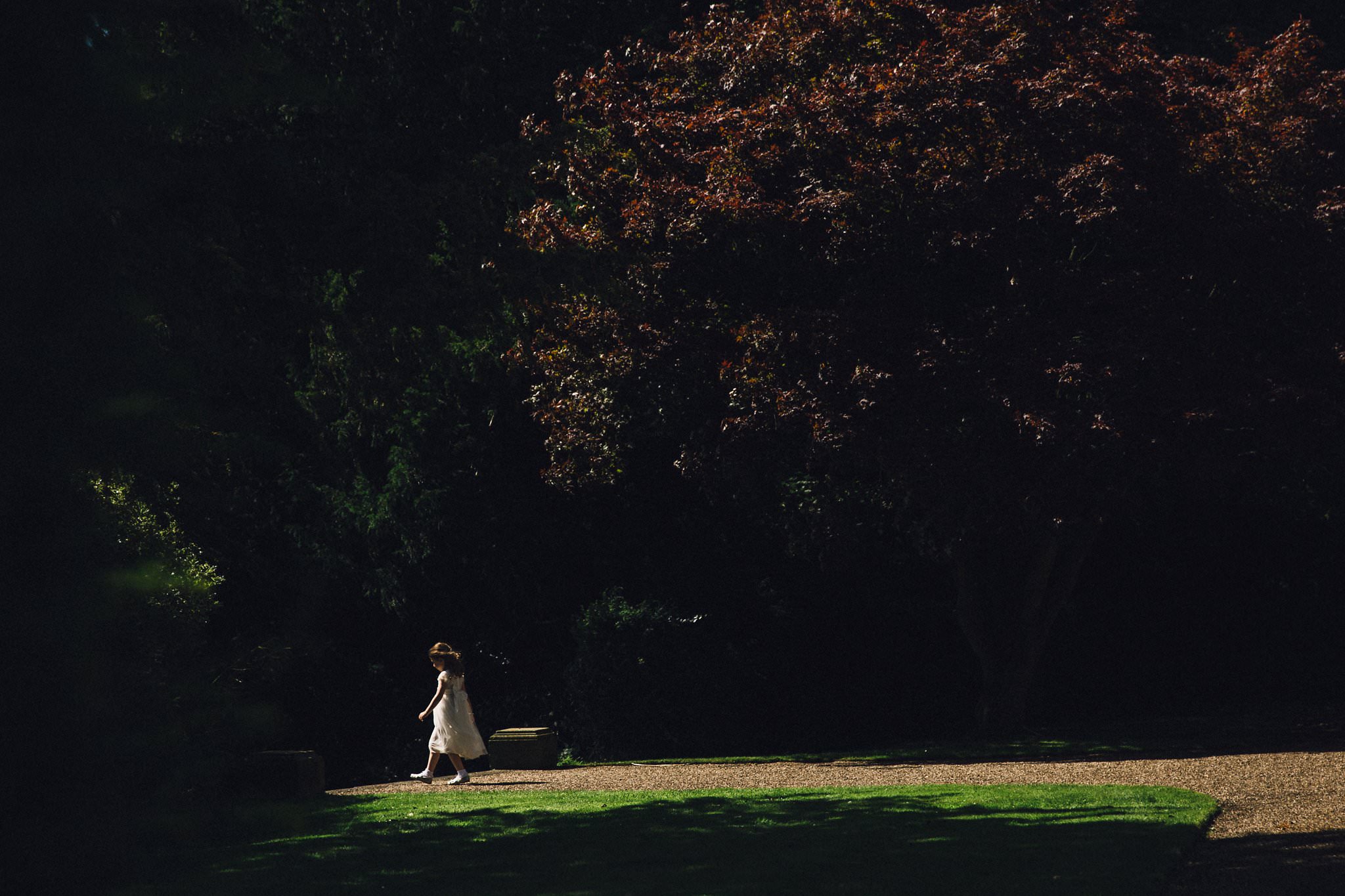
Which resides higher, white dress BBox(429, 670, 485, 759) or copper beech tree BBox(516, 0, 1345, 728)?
copper beech tree BBox(516, 0, 1345, 728)

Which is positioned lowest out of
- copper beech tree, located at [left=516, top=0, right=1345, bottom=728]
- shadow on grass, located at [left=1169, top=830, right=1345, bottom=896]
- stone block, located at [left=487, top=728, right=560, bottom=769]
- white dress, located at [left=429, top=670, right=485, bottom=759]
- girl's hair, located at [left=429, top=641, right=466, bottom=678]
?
shadow on grass, located at [left=1169, top=830, right=1345, bottom=896]

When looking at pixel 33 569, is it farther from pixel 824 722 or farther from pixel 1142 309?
pixel 824 722

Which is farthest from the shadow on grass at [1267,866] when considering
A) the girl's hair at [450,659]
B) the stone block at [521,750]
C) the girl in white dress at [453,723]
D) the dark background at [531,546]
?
the stone block at [521,750]

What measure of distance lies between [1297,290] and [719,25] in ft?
22.1

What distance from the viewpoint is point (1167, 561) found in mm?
19234

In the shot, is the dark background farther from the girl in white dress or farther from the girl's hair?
the girl's hair

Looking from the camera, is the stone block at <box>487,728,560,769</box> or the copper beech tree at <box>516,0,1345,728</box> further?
the stone block at <box>487,728,560,769</box>

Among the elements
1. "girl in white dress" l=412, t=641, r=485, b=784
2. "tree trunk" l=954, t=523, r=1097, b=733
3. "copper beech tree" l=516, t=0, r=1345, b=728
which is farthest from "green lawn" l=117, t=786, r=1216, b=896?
"tree trunk" l=954, t=523, r=1097, b=733

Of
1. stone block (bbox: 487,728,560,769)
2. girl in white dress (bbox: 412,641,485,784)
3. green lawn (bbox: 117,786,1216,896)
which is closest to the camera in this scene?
green lawn (bbox: 117,786,1216,896)

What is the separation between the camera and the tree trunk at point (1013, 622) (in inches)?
653

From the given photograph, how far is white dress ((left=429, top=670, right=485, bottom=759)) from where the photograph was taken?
13.9m

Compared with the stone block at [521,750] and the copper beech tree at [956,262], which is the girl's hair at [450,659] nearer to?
the stone block at [521,750]

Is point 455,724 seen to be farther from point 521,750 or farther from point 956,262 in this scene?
point 956,262

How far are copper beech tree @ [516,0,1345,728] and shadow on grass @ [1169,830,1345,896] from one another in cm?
529
